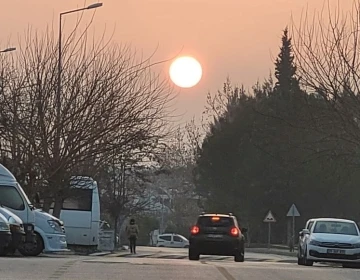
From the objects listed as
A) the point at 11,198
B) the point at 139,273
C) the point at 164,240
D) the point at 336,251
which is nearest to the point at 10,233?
the point at 139,273

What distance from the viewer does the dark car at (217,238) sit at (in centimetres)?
3056

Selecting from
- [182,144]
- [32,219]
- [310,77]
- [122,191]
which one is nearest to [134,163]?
[310,77]

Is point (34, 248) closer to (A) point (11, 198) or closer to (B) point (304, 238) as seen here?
(A) point (11, 198)

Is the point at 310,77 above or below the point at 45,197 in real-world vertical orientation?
above

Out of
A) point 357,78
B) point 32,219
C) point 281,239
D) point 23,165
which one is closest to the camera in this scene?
point 32,219

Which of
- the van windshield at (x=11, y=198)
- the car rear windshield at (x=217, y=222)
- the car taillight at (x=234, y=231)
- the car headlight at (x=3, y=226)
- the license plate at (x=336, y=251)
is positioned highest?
the van windshield at (x=11, y=198)

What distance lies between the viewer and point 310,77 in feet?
112

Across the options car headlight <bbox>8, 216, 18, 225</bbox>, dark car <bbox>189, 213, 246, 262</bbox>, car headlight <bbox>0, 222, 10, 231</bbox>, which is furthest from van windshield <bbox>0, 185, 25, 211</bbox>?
dark car <bbox>189, 213, 246, 262</bbox>

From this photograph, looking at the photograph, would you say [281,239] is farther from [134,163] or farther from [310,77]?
[310,77]

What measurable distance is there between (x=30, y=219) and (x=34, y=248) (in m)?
1.13

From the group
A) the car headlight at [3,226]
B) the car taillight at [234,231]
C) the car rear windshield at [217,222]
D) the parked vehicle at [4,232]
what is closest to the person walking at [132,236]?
the car rear windshield at [217,222]

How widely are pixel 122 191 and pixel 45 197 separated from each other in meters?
22.8

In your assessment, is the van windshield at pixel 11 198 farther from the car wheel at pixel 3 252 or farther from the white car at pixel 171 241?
the white car at pixel 171 241

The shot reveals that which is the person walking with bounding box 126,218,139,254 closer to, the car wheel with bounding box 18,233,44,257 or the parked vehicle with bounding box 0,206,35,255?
the car wheel with bounding box 18,233,44,257
